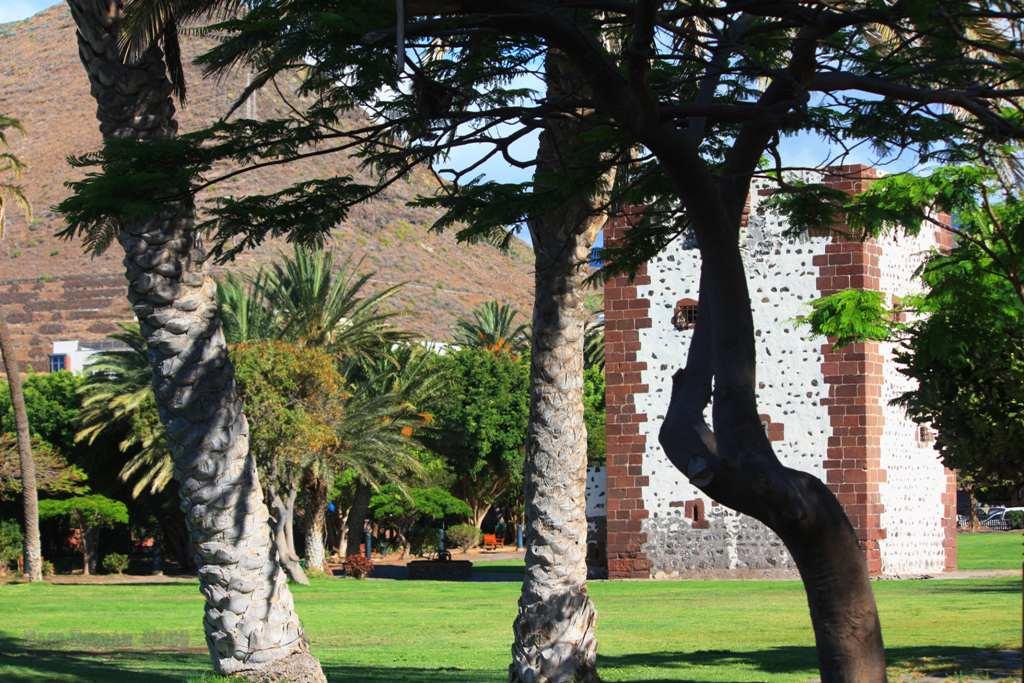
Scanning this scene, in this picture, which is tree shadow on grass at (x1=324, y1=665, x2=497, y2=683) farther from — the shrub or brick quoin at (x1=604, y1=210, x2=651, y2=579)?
the shrub

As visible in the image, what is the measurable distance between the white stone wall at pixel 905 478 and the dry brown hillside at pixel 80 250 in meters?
46.1

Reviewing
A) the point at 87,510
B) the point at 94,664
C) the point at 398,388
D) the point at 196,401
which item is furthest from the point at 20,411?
the point at 196,401

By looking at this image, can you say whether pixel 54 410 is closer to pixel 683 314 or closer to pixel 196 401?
pixel 683 314

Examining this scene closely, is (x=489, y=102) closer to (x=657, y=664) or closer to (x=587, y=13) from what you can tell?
(x=587, y=13)

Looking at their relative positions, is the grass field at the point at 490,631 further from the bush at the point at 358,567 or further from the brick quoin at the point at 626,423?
the bush at the point at 358,567

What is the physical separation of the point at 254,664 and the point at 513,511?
150 ft

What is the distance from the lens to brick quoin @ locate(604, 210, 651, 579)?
30.6 m

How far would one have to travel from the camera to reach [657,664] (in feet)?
50.7

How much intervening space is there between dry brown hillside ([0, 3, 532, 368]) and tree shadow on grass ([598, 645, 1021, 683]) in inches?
2334

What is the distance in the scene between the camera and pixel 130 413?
3875 centimetres

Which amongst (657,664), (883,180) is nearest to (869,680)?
(883,180)

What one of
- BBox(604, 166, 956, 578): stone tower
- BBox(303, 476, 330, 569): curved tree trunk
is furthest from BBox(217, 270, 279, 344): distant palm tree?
BBox(604, 166, 956, 578): stone tower

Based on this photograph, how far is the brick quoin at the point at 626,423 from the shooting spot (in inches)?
1204

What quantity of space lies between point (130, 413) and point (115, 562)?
474 cm
